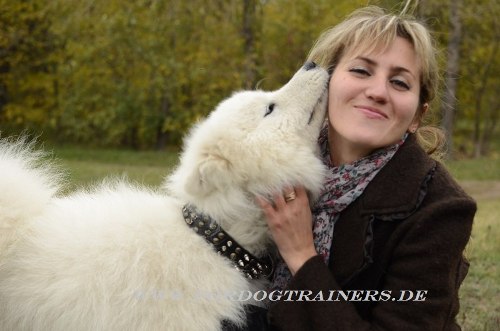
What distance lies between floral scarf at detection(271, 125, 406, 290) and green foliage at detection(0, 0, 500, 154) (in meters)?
13.5

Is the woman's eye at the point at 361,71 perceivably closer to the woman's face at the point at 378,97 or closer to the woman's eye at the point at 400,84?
the woman's face at the point at 378,97

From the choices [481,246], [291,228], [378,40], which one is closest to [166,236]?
[291,228]

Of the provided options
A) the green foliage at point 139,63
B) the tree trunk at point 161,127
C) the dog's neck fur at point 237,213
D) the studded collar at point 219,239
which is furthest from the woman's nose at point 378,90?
the tree trunk at point 161,127

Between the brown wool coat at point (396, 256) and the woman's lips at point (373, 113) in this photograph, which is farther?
the woman's lips at point (373, 113)

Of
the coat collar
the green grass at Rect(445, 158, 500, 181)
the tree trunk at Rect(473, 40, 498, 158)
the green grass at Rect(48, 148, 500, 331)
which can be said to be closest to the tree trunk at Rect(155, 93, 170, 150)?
the green grass at Rect(48, 148, 500, 331)

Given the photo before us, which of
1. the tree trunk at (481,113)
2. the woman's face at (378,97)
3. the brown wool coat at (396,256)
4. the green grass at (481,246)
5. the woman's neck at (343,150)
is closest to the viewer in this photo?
the brown wool coat at (396,256)

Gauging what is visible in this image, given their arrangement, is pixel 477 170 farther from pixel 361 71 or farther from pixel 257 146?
pixel 257 146

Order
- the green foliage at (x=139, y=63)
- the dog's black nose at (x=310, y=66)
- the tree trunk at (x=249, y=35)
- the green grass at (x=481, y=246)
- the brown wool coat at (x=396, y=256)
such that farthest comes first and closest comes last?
the green foliage at (x=139, y=63), the tree trunk at (x=249, y=35), the green grass at (x=481, y=246), the dog's black nose at (x=310, y=66), the brown wool coat at (x=396, y=256)

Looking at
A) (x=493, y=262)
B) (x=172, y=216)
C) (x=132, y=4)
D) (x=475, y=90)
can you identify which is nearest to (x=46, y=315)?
(x=172, y=216)

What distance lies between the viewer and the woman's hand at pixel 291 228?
222 cm

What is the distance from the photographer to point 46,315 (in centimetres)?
212

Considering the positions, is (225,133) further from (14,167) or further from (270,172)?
(14,167)

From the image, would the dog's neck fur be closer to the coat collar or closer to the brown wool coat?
the brown wool coat

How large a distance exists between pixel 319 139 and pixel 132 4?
1317cm
